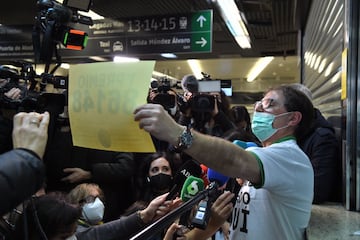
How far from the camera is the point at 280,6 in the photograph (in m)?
6.41

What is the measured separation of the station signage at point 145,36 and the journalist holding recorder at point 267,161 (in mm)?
3633

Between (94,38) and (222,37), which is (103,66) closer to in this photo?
(94,38)

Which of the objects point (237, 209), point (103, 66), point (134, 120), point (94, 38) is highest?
point (94, 38)

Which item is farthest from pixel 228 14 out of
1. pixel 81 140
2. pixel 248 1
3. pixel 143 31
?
pixel 81 140

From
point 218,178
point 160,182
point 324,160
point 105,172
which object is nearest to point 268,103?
point 218,178

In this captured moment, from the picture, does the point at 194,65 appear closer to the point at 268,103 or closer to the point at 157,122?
the point at 268,103

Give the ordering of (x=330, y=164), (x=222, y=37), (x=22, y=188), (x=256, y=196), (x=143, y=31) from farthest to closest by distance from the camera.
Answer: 1. (x=222, y=37)
2. (x=143, y=31)
3. (x=330, y=164)
4. (x=256, y=196)
5. (x=22, y=188)

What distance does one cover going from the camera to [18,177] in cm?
78

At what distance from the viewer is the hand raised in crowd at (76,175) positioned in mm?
2840

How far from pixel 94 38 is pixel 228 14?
2.24 meters

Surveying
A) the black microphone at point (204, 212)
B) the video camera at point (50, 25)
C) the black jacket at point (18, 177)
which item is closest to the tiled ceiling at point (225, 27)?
the video camera at point (50, 25)

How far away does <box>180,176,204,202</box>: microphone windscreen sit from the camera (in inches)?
58.3

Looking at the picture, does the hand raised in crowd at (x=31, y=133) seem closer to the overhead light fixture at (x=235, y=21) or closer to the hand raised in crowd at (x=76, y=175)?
the hand raised in crowd at (x=76, y=175)

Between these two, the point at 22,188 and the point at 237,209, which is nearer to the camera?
the point at 22,188
